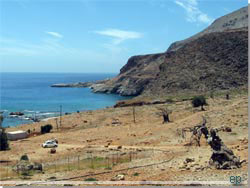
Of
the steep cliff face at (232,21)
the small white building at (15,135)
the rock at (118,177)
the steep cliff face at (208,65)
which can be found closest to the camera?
the rock at (118,177)

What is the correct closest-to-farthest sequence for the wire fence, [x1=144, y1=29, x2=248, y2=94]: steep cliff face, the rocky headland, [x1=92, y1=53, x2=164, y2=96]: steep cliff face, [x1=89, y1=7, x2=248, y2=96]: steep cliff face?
the wire fence < the rocky headland < [x1=144, y1=29, x2=248, y2=94]: steep cliff face < [x1=89, y1=7, x2=248, y2=96]: steep cliff face < [x1=92, y1=53, x2=164, y2=96]: steep cliff face

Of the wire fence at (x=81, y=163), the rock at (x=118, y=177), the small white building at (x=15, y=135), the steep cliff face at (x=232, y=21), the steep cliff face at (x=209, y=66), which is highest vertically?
the steep cliff face at (x=232, y=21)

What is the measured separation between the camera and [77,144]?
1371 inches

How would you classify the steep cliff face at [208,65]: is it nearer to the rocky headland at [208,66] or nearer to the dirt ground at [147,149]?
the rocky headland at [208,66]

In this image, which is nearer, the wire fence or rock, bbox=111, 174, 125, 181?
rock, bbox=111, 174, 125, 181

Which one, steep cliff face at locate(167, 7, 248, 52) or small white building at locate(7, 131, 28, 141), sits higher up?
steep cliff face at locate(167, 7, 248, 52)

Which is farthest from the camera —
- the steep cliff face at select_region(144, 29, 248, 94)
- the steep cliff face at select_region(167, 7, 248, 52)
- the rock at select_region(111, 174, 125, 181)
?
the steep cliff face at select_region(167, 7, 248, 52)

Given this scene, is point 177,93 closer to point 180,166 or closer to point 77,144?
point 77,144

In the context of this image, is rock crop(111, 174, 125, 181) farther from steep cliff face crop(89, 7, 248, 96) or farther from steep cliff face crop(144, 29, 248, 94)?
steep cliff face crop(89, 7, 248, 96)

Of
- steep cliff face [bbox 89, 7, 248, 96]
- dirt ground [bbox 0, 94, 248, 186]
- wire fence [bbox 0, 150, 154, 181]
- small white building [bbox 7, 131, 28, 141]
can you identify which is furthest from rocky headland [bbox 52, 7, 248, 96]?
wire fence [bbox 0, 150, 154, 181]

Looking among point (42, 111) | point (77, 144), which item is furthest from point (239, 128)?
point (42, 111)

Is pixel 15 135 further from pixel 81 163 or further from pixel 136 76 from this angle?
pixel 136 76

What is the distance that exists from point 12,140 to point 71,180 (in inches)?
1035

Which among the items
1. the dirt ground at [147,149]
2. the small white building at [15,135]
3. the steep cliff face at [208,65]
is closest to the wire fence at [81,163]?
the dirt ground at [147,149]
